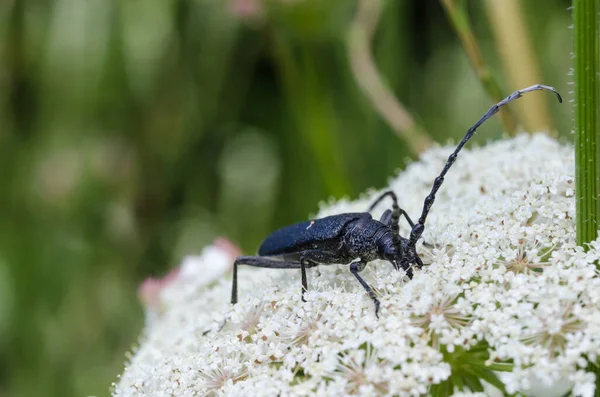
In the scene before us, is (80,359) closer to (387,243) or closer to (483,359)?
(387,243)

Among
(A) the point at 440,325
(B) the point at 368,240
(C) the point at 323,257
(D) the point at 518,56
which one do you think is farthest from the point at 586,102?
(D) the point at 518,56

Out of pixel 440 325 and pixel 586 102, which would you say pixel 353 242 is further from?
pixel 586 102

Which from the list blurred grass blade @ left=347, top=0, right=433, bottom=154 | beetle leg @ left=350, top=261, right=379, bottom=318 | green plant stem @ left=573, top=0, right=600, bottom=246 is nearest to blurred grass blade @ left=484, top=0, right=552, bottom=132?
blurred grass blade @ left=347, top=0, right=433, bottom=154

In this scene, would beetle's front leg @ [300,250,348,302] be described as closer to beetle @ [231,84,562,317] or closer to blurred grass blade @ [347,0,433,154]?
beetle @ [231,84,562,317]

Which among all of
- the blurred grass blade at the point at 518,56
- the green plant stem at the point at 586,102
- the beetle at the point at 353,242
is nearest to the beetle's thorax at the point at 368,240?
the beetle at the point at 353,242

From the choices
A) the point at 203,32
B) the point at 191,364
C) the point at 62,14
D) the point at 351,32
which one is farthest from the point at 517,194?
the point at 62,14

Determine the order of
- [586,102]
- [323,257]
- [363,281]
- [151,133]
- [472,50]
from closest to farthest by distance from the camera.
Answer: [586,102]
[363,281]
[323,257]
[472,50]
[151,133]

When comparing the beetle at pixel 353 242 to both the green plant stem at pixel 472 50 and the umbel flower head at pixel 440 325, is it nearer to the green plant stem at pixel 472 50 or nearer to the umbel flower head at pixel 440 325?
the umbel flower head at pixel 440 325
